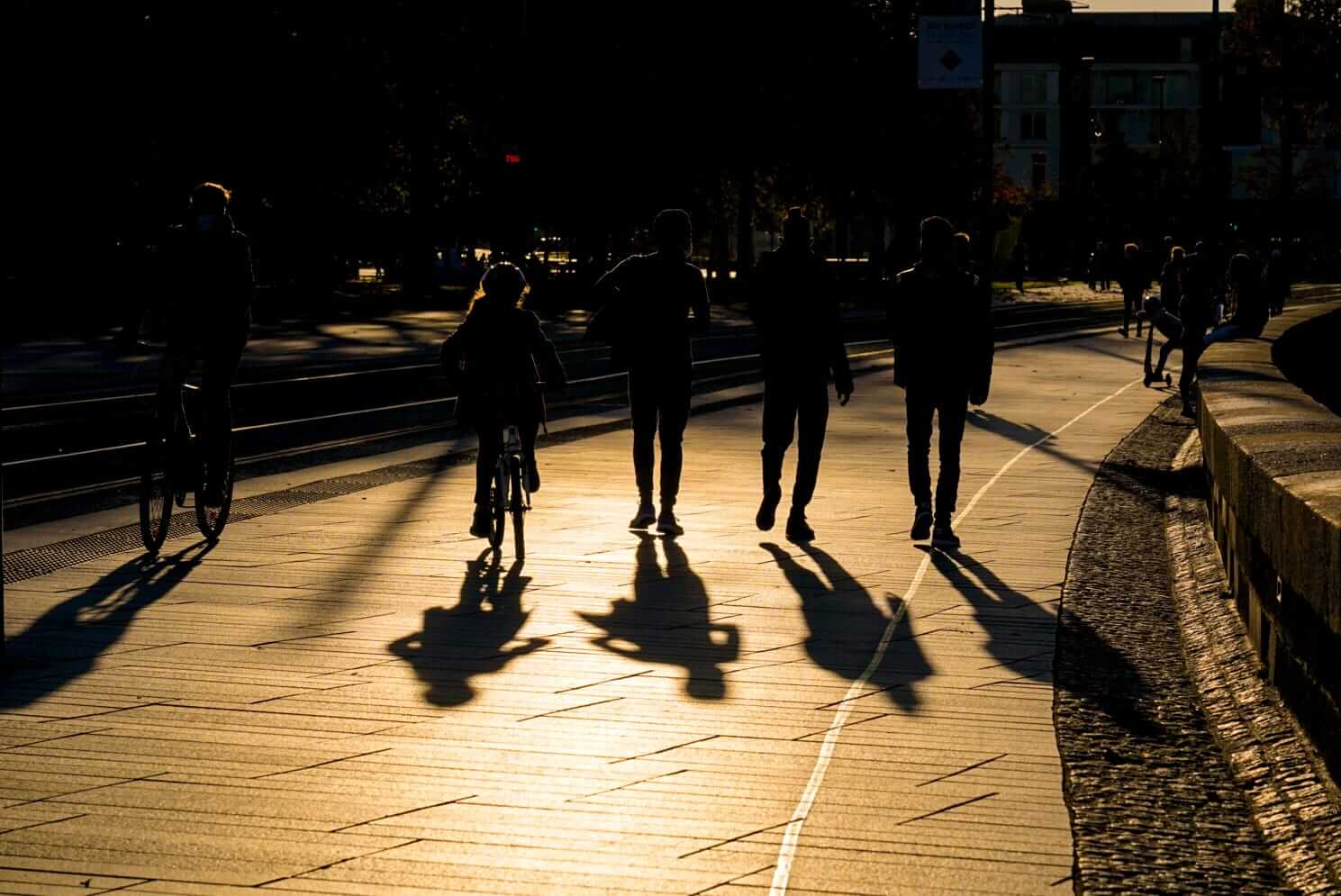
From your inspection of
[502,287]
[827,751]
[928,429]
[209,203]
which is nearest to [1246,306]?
[928,429]

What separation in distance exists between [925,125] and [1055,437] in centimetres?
4573

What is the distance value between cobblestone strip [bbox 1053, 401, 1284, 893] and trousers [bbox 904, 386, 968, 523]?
2.62 ft

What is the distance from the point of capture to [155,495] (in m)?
10.0

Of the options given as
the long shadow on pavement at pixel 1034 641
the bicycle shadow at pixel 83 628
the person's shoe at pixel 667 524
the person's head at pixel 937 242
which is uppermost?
the person's head at pixel 937 242

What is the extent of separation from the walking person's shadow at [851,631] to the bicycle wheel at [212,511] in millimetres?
2776

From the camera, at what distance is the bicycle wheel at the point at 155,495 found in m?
9.91

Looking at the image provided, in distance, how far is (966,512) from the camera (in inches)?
472

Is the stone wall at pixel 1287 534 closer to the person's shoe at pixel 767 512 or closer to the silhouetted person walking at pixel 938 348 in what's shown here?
the silhouetted person walking at pixel 938 348

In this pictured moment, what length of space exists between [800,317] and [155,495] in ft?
11.2

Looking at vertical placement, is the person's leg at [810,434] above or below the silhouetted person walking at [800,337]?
below

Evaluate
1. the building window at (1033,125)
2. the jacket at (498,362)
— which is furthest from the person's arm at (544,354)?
the building window at (1033,125)

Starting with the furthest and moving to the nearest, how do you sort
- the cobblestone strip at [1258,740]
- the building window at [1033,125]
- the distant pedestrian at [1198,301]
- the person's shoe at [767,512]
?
the building window at [1033,125] → the distant pedestrian at [1198,301] → the person's shoe at [767,512] → the cobblestone strip at [1258,740]

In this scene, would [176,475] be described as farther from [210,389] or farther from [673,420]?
[673,420]

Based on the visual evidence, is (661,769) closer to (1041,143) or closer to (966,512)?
(966,512)
